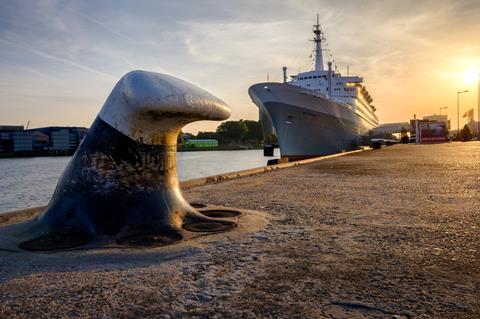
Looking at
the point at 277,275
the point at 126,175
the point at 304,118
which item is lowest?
the point at 277,275

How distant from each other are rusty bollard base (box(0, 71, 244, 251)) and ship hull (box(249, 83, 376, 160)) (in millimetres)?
23864

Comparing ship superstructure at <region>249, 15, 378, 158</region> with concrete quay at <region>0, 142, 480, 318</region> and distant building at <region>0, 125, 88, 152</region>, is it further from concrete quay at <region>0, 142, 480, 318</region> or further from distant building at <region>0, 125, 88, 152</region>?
distant building at <region>0, 125, 88, 152</region>

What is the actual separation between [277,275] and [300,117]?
87.0 feet

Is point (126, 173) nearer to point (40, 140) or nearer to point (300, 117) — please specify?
point (300, 117)

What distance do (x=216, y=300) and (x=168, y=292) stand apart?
29 cm

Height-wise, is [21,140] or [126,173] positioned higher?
[21,140]

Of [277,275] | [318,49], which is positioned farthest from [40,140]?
[277,275]

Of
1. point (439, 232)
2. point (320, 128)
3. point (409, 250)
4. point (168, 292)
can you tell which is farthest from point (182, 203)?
point (320, 128)

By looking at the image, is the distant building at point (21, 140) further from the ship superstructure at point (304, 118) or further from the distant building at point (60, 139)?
the ship superstructure at point (304, 118)

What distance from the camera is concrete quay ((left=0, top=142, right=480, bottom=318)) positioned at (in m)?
1.96

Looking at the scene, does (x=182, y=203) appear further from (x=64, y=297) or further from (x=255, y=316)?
(x=255, y=316)

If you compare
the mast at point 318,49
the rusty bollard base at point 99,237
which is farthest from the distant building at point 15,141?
the rusty bollard base at point 99,237

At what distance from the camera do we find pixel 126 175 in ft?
11.5

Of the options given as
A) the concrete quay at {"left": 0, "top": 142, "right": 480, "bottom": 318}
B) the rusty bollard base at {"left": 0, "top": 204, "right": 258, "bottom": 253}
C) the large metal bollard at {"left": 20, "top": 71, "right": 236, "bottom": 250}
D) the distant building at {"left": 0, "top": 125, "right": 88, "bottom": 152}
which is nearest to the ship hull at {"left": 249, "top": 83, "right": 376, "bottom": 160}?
the concrete quay at {"left": 0, "top": 142, "right": 480, "bottom": 318}
